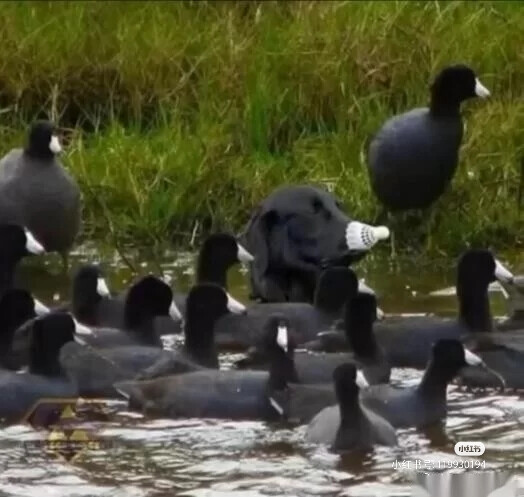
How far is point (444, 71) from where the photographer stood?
12.5m

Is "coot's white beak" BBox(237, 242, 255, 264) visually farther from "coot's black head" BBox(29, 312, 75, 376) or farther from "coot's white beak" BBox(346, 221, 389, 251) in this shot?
"coot's black head" BBox(29, 312, 75, 376)

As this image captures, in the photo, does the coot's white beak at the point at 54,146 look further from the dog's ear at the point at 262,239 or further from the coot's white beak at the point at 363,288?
the coot's white beak at the point at 363,288

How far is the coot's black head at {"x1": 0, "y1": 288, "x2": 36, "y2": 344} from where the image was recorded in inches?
389

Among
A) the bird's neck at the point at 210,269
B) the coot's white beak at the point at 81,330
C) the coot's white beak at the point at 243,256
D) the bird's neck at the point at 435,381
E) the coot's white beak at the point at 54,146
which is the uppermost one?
the coot's white beak at the point at 54,146

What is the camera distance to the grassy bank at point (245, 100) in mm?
12789

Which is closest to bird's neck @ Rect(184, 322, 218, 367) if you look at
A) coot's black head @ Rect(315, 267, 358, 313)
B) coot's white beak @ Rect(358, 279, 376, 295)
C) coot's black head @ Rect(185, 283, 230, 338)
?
coot's black head @ Rect(185, 283, 230, 338)

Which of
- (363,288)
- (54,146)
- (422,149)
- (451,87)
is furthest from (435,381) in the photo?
(451,87)

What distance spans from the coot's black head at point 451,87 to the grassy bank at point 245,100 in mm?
505

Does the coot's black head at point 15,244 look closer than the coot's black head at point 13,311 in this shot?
No

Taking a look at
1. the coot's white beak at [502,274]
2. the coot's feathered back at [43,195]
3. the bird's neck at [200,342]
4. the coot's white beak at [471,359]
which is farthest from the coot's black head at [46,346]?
the coot's feathered back at [43,195]

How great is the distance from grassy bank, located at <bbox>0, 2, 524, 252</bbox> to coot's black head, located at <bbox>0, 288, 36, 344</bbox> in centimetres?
252

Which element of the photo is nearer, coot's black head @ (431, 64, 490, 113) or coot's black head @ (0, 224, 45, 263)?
coot's black head @ (0, 224, 45, 263)

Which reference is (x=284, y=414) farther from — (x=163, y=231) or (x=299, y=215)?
(x=163, y=231)

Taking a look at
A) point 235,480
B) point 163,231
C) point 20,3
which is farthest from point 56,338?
point 20,3
